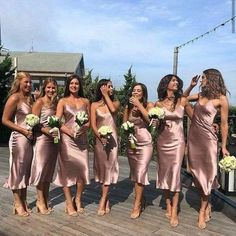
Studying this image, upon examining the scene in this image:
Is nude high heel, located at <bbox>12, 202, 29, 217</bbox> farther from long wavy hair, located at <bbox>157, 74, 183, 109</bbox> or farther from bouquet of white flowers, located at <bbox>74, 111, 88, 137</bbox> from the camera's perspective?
long wavy hair, located at <bbox>157, 74, 183, 109</bbox>

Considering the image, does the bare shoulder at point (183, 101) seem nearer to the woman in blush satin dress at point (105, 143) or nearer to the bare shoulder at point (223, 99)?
the bare shoulder at point (223, 99)

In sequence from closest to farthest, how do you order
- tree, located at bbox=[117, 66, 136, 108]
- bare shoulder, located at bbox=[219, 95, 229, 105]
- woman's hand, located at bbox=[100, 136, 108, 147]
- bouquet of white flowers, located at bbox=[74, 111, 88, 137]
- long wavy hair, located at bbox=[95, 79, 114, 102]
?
bare shoulder, located at bbox=[219, 95, 229, 105] < bouquet of white flowers, located at bbox=[74, 111, 88, 137] < woman's hand, located at bbox=[100, 136, 108, 147] < long wavy hair, located at bbox=[95, 79, 114, 102] < tree, located at bbox=[117, 66, 136, 108]

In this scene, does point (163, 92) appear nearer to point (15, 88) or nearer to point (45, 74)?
point (15, 88)

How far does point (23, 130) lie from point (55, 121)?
0.45 meters

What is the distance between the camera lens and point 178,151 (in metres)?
5.45

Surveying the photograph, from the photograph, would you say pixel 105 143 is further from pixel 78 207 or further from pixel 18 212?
pixel 18 212

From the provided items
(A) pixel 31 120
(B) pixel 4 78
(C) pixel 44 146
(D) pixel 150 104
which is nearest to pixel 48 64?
(B) pixel 4 78

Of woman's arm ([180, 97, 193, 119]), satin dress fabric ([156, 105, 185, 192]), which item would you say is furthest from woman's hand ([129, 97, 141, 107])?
woman's arm ([180, 97, 193, 119])

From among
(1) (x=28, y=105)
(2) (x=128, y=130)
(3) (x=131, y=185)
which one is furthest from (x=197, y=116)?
(3) (x=131, y=185)

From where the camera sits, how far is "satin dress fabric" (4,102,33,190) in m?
5.55

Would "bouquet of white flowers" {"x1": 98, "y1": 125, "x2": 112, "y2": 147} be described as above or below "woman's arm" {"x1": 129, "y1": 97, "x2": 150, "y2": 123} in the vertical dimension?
below

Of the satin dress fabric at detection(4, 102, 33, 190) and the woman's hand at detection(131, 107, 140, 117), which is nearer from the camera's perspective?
the satin dress fabric at detection(4, 102, 33, 190)

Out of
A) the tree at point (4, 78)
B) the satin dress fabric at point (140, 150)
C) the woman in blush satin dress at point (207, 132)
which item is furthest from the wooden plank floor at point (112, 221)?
the tree at point (4, 78)

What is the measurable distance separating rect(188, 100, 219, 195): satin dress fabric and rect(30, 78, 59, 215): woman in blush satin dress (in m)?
1.98
